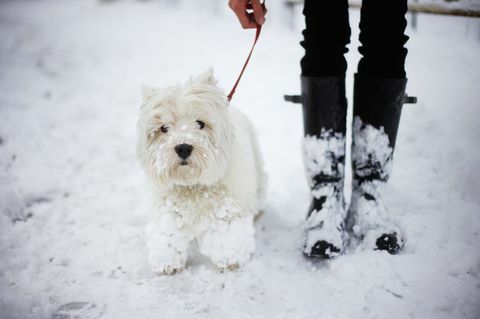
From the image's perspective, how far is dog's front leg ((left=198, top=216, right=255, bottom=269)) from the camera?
210 centimetres

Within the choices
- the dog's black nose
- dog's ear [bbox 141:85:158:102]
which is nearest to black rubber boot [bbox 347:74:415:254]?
the dog's black nose

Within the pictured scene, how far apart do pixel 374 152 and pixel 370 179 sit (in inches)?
7.0

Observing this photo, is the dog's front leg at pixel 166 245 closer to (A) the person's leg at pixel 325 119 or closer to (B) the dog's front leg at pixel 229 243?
(B) the dog's front leg at pixel 229 243

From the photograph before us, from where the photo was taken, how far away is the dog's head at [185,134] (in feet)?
6.40

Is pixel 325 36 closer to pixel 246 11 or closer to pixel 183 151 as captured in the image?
pixel 246 11

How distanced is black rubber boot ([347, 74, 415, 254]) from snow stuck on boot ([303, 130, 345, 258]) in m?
0.11

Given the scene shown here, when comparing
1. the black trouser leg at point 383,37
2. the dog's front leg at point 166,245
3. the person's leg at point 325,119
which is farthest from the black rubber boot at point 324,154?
the dog's front leg at point 166,245

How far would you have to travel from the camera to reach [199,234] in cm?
220

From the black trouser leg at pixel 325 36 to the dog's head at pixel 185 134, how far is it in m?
0.59

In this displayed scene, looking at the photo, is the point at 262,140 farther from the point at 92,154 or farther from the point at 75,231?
the point at 75,231

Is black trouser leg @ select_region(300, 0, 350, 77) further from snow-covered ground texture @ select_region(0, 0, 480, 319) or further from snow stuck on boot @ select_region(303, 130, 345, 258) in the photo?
snow-covered ground texture @ select_region(0, 0, 480, 319)

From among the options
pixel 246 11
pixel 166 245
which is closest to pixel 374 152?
pixel 246 11

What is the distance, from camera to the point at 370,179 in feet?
7.36

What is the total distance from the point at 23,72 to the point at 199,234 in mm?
5012
